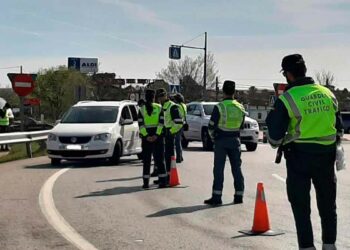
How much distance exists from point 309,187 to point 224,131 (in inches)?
173

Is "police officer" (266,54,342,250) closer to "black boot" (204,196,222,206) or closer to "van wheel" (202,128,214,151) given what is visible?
"black boot" (204,196,222,206)

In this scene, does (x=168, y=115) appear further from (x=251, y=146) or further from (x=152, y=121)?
(x=251, y=146)

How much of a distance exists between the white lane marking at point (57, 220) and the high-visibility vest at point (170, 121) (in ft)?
8.47

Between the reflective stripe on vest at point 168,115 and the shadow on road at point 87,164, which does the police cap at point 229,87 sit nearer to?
the reflective stripe on vest at point 168,115

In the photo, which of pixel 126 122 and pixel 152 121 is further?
pixel 126 122

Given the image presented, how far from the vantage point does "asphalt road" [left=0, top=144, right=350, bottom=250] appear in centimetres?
752

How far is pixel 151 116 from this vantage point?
12.6 meters

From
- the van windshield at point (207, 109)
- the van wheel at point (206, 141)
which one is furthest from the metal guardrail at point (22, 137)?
the van windshield at point (207, 109)

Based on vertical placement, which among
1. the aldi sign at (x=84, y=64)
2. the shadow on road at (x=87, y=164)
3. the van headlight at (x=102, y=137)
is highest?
the aldi sign at (x=84, y=64)

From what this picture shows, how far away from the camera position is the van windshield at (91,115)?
59.7 ft

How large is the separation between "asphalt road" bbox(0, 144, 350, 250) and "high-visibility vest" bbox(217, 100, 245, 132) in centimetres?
122

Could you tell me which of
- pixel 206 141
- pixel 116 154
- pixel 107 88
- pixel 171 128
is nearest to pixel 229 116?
pixel 171 128

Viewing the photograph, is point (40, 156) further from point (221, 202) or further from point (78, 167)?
point (221, 202)

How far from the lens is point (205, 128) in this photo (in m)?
25.0
